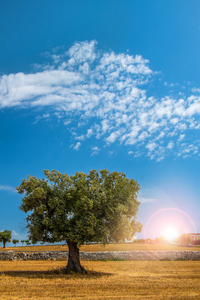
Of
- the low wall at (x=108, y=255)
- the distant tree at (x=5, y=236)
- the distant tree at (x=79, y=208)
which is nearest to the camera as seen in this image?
the distant tree at (x=79, y=208)

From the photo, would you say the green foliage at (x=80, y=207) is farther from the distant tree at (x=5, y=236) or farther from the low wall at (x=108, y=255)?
the distant tree at (x=5, y=236)

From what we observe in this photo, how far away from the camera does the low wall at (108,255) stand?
5397 centimetres

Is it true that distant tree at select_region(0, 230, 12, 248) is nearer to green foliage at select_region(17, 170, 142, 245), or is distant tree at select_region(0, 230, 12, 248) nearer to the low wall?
the low wall

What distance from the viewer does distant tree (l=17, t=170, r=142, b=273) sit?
1100 inches

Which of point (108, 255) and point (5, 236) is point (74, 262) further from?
point (5, 236)

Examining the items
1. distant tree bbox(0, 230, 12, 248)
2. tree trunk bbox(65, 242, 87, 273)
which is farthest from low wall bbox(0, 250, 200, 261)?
distant tree bbox(0, 230, 12, 248)

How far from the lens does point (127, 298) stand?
17.5 metres

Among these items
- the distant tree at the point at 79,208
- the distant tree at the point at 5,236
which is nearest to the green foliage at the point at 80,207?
the distant tree at the point at 79,208

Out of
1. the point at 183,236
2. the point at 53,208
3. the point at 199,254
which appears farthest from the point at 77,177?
the point at 183,236

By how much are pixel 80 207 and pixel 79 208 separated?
0.47m

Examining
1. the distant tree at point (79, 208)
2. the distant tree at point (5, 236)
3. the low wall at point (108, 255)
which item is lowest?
the low wall at point (108, 255)

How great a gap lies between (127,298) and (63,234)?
12497 millimetres

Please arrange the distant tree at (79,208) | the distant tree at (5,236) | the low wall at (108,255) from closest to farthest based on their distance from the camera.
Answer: the distant tree at (79,208)
the low wall at (108,255)
the distant tree at (5,236)

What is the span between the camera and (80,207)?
92.1 feet
